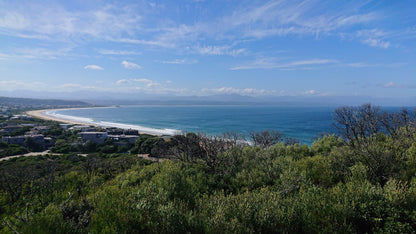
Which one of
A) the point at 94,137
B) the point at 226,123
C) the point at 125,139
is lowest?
the point at 125,139

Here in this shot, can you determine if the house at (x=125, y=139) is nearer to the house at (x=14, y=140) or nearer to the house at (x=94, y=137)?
the house at (x=94, y=137)

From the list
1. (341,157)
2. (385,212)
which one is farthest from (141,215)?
(341,157)

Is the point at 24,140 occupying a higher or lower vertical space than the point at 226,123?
Answer: lower

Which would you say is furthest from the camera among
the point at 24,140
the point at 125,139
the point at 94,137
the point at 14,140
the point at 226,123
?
the point at 226,123

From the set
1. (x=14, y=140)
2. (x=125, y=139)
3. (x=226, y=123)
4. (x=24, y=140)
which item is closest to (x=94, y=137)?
(x=125, y=139)

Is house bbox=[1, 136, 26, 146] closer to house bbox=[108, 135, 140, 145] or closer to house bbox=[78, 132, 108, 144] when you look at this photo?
house bbox=[78, 132, 108, 144]

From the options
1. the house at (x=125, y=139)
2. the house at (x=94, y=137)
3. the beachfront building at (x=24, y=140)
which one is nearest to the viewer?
the beachfront building at (x=24, y=140)

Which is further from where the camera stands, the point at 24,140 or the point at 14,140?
the point at 14,140

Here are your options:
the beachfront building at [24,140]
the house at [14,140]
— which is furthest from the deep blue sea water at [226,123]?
the house at [14,140]

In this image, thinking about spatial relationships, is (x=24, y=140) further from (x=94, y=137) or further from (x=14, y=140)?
(x=94, y=137)

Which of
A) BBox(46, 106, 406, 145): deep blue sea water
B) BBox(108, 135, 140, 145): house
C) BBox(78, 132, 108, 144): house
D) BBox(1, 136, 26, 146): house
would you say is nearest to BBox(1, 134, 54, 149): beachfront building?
BBox(1, 136, 26, 146): house

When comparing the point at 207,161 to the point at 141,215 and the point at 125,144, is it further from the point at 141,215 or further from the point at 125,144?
the point at 125,144

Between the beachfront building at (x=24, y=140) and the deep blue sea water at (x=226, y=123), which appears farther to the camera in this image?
the deep blue sea water at (x=226, y=123)

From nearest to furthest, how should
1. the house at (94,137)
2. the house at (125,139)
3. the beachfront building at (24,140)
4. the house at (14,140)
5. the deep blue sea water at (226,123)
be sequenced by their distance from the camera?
1. the beachfront building at (24,140)
2. the house at (14,140)
3. the house at (125,139)
4. the house at (94,137)
5. the deep blue sea water at (226,123)
